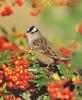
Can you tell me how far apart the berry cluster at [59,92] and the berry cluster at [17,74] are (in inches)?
9.0

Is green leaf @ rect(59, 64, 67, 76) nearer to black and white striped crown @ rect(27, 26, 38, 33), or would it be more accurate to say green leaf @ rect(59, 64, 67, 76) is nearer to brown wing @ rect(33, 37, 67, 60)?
brown wing @ rect(33, 37, 67, 60)

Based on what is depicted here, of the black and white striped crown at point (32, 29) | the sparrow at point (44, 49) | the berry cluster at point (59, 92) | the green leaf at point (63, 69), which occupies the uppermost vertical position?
the black and white striped crown at point (32, 29)

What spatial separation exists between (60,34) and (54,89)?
6038 millimetres

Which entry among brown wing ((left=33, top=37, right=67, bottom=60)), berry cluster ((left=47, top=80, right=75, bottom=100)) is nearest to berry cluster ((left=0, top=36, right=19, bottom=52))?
brown wing ((left=33, top=37, right=67, bottom=60))

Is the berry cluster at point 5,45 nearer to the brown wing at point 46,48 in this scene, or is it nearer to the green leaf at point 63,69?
the brown wing at point 46,48

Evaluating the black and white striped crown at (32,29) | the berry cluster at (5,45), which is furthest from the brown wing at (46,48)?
the berry cluster at (5,45)

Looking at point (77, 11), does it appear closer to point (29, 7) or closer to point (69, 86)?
point (29, 7)

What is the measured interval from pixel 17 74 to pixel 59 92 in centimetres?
41

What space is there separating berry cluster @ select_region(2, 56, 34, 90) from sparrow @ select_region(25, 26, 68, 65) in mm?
559

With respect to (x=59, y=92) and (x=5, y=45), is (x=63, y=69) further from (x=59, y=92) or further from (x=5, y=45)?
(x=5, y=45)

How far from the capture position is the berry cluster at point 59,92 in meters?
3.82

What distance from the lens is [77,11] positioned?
34.5 feet

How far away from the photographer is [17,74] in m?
4.02

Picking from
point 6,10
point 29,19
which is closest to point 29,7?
point 29,19
